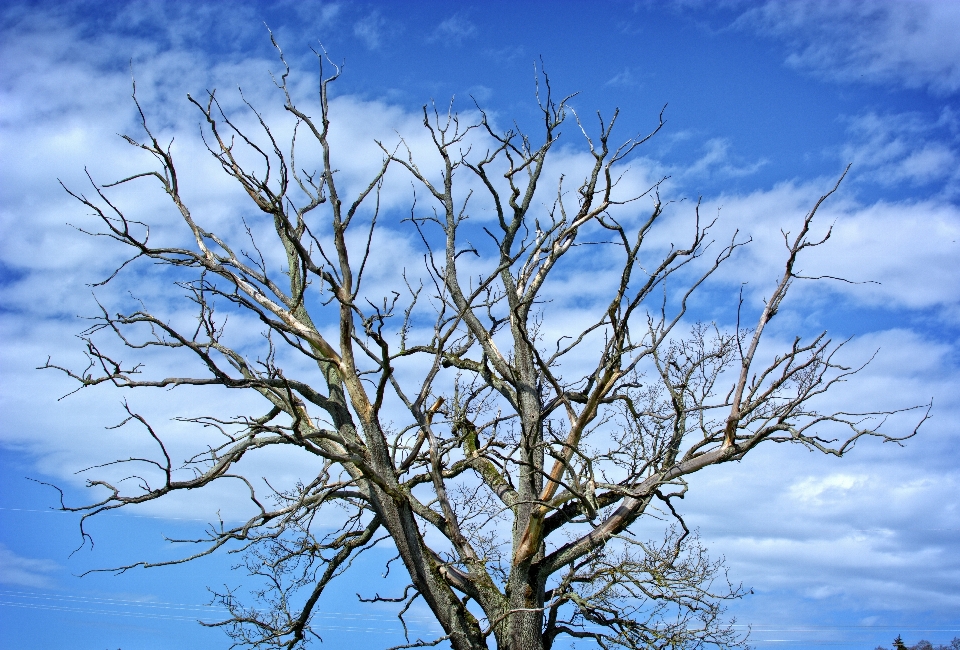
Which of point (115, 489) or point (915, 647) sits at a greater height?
point (115, 489)

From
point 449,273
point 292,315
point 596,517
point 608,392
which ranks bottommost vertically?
point 596,517

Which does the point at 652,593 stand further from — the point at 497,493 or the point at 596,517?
the point at 497,493

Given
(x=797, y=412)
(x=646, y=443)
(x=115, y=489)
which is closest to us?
(x=115, y=489)

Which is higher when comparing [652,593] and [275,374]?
[275,374]

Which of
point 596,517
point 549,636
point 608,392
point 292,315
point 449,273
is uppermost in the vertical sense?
point 449,273

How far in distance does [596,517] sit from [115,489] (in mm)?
5107

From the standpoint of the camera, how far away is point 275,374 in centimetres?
876

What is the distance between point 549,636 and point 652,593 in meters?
1.47

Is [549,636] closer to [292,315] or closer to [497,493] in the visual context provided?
[497,493]

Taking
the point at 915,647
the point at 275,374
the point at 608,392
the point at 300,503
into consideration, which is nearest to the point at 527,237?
the point at 608,392

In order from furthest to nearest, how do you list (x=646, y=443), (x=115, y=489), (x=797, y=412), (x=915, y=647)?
(x=915, y=647) → (x=646, y=443) → (x=797, y=412) → (x=115, y=489)

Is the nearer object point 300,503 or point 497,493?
point 300,503

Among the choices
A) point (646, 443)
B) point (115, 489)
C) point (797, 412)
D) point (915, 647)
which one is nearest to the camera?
point (115, 489)

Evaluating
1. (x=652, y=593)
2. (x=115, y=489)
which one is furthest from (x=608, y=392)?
(x=115, y=489)
